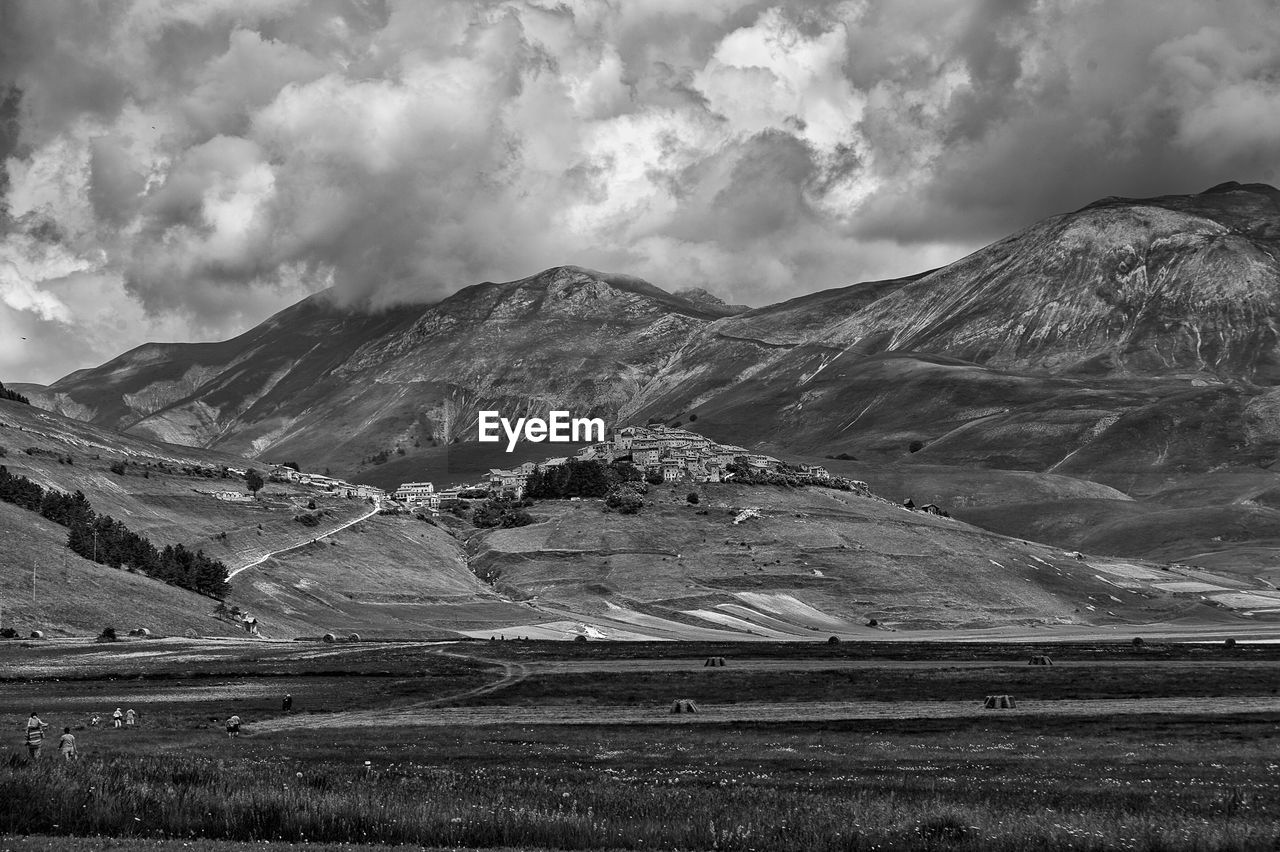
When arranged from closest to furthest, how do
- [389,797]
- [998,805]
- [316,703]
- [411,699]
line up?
[389,797]
[998,805]
[316,703]
[411,699]

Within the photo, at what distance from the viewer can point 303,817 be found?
32.3m

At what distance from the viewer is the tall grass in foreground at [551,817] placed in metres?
31.5

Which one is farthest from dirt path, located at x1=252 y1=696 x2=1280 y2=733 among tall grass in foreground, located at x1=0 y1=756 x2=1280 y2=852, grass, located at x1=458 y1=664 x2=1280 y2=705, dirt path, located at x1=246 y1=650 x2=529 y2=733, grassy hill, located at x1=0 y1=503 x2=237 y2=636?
grassy hill, located at x1=0 y1=503 x2=237 y2=636

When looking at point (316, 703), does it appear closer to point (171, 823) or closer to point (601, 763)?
point (601, 763)

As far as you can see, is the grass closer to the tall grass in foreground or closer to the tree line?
the tall grass in foreground

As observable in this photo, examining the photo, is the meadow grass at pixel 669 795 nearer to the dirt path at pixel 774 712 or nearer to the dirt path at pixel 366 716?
the dirt path at pixel 366 716

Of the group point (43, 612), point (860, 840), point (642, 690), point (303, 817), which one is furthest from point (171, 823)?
point (43, 612)

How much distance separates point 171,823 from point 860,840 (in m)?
18.0

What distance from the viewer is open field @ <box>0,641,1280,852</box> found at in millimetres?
32062

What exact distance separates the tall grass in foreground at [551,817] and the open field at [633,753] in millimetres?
95

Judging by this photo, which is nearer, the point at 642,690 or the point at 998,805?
the point at 998,805

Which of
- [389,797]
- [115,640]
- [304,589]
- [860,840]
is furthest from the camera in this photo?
[304,589]

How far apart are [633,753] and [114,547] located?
12836 centimetres

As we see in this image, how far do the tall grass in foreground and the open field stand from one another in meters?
0.10
